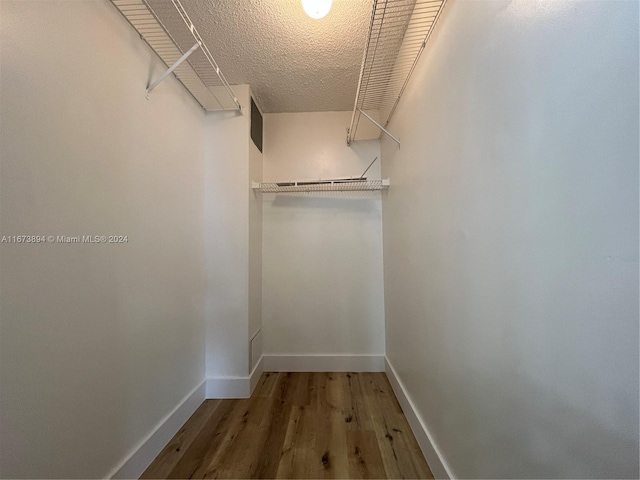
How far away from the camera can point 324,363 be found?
2.58 meters

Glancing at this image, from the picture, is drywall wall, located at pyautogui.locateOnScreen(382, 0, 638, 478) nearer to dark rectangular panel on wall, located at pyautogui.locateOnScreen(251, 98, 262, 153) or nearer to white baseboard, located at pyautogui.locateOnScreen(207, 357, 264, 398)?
white baseboard, located at pyautogui.locateOnScreen(207, 357, 264, 398)

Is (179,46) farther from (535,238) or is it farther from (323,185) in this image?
(535,238)

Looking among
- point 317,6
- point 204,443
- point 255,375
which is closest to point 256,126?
point 317,6

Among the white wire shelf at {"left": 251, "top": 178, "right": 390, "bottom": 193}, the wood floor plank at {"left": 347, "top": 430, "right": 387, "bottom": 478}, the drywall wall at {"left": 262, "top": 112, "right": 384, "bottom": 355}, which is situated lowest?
the wood floor plank at {"left": 347, "top": 430, "right": 387, "bottom": 478}

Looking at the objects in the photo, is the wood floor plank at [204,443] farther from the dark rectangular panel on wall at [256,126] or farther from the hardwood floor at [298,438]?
the dark rectangular panel on wall at [256,126]

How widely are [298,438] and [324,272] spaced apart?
135cm

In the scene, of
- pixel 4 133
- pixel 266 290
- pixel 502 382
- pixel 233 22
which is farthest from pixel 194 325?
pixel 233 22

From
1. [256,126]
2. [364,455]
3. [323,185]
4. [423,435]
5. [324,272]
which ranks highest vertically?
[256,126]

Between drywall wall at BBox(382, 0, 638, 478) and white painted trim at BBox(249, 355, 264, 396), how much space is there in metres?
1.42

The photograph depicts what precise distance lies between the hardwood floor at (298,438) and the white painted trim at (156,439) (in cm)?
4

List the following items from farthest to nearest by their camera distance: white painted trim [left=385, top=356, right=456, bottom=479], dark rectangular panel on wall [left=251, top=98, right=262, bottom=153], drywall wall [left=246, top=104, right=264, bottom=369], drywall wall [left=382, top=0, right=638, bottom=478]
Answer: dark rectangular panel on wall [left=251, top=98, right=262, bottom=153]
drywall wall [left=246, top=104, right=264, bottom=369]
white painted trim [left=385, top=356, right=456, bottom=479]
drywall wall [left=382, top=0, right=638, bottom=478]

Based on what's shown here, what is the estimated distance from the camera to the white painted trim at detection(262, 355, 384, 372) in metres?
2.57

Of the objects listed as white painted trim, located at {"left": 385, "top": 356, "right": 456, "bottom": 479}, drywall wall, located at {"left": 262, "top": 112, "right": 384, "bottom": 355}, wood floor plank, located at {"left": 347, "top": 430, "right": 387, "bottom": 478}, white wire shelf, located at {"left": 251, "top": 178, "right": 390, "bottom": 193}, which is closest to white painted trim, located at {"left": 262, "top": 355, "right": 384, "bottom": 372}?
drywall wall, located at {"left": 262, "top": 112, "right": 384, "bottom": 355}

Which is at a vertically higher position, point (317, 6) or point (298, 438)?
point (317, 6)
